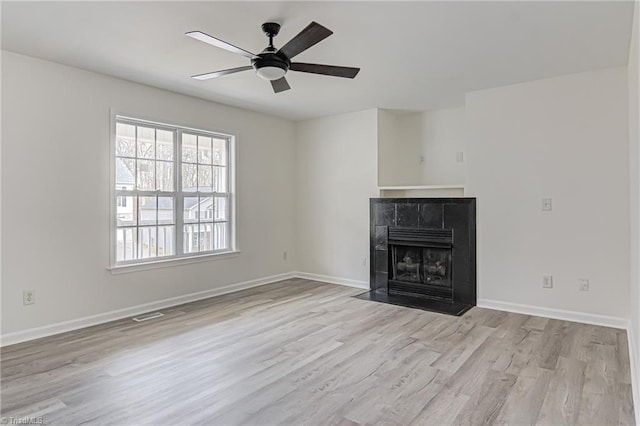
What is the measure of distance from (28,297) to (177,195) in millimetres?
1758

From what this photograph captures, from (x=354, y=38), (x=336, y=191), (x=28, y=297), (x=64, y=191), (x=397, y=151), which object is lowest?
(x=28, y=297)

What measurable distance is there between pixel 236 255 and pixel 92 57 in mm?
2836

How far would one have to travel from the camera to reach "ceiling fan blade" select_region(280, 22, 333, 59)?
7.25 ft

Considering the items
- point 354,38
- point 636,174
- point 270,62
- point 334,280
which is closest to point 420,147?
point 334,280

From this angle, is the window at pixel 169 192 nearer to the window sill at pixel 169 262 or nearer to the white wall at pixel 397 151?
the window sill at pixel 169 262

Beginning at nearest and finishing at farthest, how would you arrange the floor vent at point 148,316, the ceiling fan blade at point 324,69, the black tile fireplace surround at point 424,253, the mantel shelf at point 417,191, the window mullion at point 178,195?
1. the ceiling fan blade at point 324,69
2. the floor vent at point 148,316
3. the black tile fireplace surround at point 424,253
4. the window mullion at point 178,195
5. the mantel shelf at point 417,191

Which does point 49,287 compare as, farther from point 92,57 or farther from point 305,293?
point 305,293

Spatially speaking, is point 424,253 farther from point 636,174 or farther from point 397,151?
point 636,174

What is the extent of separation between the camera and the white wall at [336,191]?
531 centimetres

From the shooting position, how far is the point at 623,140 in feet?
11.5

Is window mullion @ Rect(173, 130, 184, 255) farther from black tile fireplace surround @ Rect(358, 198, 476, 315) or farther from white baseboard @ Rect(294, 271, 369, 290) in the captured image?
black tile fireplace surround @ Rect(358, 198, 476, 315)

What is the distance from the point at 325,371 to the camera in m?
2.65

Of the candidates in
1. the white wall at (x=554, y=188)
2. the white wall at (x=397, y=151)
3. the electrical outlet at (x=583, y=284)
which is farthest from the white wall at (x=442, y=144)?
the electrical outlet at (x=583, y=284)

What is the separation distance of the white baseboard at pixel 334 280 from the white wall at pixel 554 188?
63.7 inches
